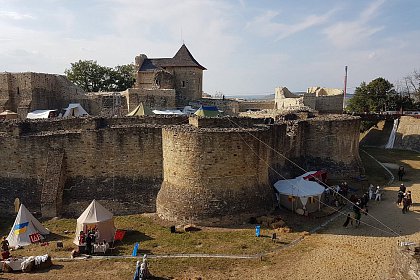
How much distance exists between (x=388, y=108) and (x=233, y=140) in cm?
2901

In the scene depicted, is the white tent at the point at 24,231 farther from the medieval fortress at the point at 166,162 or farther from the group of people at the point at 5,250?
the medieval fortress at the point at 166,162

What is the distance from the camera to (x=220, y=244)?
1210cm

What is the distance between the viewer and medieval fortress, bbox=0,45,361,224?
1372 centimetres

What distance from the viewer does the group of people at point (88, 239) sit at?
1190 centimetres

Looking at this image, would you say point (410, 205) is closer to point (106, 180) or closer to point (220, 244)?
point (220, 244)

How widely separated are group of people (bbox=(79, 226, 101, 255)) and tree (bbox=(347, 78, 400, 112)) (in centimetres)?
3262

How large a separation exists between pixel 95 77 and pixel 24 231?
106 feet

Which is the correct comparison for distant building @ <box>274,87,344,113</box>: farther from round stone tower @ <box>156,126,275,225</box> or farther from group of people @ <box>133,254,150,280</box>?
group of people @ <box>133,254,150,280</box>

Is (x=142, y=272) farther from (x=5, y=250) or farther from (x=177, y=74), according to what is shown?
(x=177, y=74)

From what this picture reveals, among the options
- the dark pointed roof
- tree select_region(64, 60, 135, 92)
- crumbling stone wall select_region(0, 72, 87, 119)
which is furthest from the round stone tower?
tree select_region(64, 60, 135, 92)

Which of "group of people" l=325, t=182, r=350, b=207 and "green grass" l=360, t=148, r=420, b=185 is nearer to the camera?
"group of people" l=325, t=182, r=350, b=207

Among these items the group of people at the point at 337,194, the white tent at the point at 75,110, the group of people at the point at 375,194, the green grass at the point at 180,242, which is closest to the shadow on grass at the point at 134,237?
the green grass at the point at 180,242

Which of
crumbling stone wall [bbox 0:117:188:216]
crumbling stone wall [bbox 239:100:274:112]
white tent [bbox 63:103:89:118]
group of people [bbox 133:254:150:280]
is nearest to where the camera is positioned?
group of people [bbox 133:254:150:280]

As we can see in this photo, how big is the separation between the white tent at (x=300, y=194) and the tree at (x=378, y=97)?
2512cm
